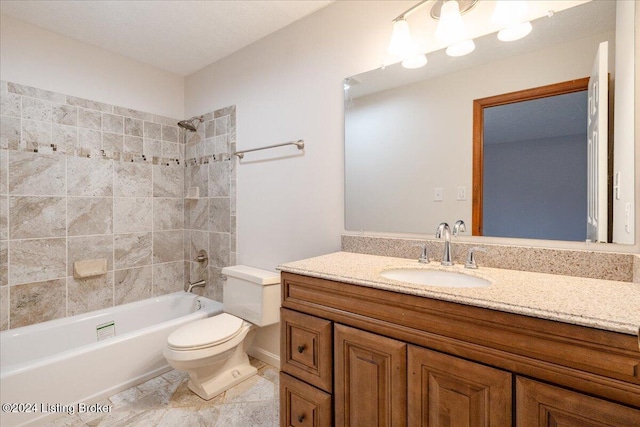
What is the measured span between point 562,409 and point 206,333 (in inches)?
67.3

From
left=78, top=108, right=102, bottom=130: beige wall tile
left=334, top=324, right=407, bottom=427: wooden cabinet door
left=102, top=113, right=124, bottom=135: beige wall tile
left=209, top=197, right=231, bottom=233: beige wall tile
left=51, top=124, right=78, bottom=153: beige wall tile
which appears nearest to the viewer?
left=334, top=324, right=407, bottom=427: wooden cabinet door

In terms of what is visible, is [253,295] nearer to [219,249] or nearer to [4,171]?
[219,249]

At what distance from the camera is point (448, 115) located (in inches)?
57.0

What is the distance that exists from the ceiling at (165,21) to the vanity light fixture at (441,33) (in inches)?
24.6

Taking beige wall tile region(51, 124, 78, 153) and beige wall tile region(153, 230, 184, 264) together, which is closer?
beige wall tile region(51, 124, 78, 153)

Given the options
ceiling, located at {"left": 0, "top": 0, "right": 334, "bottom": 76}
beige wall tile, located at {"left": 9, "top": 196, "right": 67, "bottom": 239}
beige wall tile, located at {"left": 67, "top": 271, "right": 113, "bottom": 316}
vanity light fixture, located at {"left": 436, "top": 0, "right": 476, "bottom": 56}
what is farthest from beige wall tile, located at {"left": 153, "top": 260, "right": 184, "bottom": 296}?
vanity light fixture, located at {"left": 436, "top": 0, "right": 476, "bottom": 56}

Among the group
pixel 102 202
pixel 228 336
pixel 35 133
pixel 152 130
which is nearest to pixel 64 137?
pixel 35 133

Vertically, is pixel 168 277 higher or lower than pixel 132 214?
lower

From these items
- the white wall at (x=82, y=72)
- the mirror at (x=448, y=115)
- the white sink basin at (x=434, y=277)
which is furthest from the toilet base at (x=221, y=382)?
the white wall at (x=82, y=72)

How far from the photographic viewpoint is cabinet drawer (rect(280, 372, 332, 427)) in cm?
117

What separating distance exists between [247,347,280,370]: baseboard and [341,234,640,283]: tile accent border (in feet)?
3.99

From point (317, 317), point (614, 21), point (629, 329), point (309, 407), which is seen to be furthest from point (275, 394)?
point (614, 21)

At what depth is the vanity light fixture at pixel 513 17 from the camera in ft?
4.02

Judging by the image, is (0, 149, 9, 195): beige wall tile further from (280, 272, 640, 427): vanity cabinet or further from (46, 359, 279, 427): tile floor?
(280, 272, 640, 427): vanity cabinet
